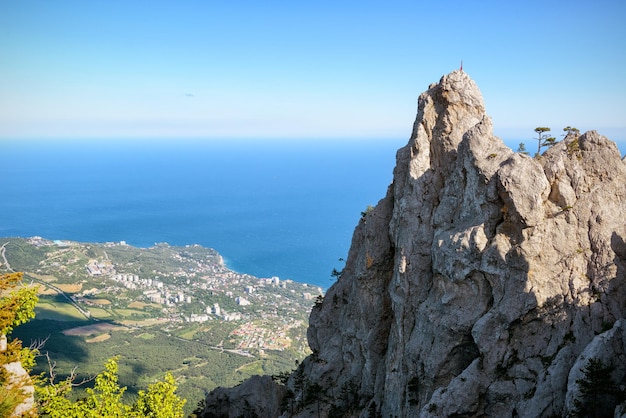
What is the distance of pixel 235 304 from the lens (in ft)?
431

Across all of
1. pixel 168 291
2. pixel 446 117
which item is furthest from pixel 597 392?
pixel 168 291

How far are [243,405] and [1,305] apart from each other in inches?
968

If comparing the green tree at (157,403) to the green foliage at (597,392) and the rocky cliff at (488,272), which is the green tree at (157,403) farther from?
the green foliage at (597,392)

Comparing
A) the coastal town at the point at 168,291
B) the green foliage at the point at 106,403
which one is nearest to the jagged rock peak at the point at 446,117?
the green foliage at the point at 106,403

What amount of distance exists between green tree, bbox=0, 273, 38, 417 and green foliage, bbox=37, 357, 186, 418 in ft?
3.63

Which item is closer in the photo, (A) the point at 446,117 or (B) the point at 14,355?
(B) the point at 14,355

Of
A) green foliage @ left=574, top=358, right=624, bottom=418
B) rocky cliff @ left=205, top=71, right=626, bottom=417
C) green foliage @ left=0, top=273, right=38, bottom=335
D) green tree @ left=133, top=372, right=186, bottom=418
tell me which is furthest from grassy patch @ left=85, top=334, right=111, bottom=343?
green foliage @ left=574, top=358, right=624, bottom=418

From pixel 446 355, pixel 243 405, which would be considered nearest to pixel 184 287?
pixel 243 405

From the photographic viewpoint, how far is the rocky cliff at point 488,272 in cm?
1817

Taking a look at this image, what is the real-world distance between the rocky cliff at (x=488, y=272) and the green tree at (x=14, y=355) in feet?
54.3

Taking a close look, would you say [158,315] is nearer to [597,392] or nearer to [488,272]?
[488,272]

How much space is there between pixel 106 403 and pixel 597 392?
61.2ft

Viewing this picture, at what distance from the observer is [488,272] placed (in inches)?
798

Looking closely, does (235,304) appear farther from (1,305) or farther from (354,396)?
(1,305)
